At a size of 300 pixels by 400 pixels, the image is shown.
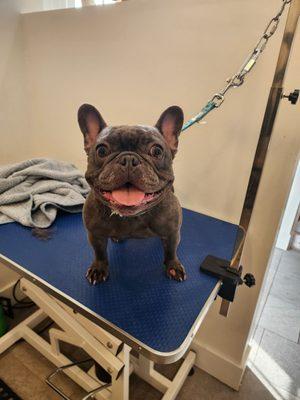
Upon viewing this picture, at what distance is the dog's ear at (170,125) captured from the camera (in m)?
0.52

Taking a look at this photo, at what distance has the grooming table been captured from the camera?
0.55 meters

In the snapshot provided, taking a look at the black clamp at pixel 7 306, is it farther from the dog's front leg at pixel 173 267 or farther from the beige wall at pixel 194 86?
the dog's front leg at pixel 173 267

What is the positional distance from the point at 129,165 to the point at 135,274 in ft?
1.11

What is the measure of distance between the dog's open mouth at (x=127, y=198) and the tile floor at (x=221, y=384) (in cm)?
102

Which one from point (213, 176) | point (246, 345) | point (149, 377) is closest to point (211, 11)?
point (213, 176)

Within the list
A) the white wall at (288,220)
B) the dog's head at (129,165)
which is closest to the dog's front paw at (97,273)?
the dog's head at (129,165)

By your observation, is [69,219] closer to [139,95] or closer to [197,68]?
[139,95]

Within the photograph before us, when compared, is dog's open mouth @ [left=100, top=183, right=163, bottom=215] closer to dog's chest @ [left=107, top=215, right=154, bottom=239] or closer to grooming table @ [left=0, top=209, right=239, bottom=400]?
dog's chest @ [left=107, top=215, right=154, bottom=239]

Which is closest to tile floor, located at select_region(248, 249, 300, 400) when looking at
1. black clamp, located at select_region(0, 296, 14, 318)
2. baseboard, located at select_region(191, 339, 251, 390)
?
baseboard, located at select_region(191, 339, 251, 390)

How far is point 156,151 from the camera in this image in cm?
49

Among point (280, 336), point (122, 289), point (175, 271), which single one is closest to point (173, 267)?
point (175, 271)

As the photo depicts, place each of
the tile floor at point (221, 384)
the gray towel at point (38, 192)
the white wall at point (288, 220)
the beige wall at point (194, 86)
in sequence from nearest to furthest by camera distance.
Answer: the beige wall at point (194, 86) < the gray towel at point (38, 192) < the tile floor at point (221, 384) < the white wall at point (288, 220)

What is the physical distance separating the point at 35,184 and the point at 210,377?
3.67 ft

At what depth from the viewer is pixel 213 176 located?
95cm
